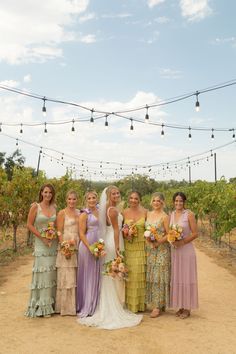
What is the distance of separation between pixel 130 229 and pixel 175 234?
65 centimetres

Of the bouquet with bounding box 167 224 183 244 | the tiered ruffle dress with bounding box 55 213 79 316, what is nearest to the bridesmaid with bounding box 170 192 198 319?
the bouquet with bounding box 167 224 183 244

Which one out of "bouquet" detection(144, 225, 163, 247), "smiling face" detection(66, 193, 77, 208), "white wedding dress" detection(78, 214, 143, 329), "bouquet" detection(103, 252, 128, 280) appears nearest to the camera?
"white wedding dress" detection(78, 214, 143, 329)

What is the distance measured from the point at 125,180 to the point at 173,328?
160ft

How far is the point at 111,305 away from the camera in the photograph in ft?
18.3

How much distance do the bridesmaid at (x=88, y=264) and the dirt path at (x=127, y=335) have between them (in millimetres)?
357

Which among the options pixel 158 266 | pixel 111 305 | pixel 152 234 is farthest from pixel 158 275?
pixel 111 305

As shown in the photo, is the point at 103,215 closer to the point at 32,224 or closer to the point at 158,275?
the point at 32,224

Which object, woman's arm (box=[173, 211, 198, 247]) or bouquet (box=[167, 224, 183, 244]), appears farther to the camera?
woman's arm (box=[173, 211, 198, 247])

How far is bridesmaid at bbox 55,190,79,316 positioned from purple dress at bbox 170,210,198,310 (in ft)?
4.80

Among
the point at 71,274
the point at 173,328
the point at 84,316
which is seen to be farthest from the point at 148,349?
the point at 71,274

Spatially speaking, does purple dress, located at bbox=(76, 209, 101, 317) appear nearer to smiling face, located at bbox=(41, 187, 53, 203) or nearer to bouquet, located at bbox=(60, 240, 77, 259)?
bouquet, located at bbox=(60, 240, 77, 259)

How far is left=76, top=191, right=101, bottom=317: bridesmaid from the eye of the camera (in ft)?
18.8

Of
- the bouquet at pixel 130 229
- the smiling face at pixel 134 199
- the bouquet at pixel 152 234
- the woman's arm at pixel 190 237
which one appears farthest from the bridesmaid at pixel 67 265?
the woman's arm at pixel 190 237

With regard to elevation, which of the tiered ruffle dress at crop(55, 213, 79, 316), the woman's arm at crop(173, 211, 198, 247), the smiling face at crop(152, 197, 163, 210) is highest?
the smiling face at crop(152, 197, 163, 210)
